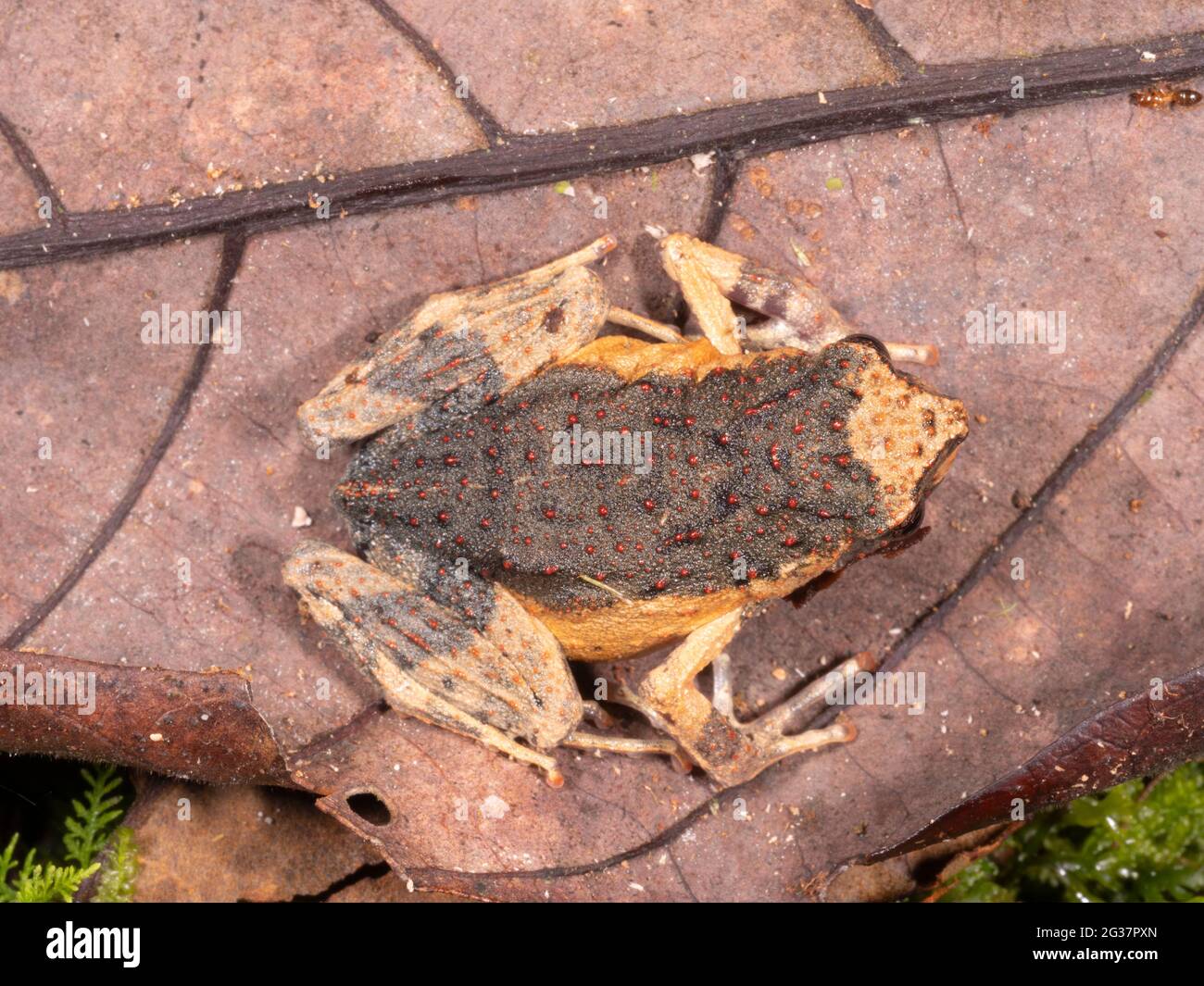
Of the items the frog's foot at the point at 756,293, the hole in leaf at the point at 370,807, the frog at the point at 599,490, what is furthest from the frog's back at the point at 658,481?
the hole in leaf at the point at 370,807

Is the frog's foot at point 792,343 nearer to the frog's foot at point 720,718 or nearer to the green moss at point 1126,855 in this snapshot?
the frog's foot at point 720,718

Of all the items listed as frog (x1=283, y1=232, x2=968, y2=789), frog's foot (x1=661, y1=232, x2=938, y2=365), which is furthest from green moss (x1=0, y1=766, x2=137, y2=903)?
frog's foot (x1=661, y1=232, x2=938, y2=365)

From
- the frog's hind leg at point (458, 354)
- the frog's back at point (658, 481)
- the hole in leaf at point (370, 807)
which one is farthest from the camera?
the hole in leaf at point (370, 807)

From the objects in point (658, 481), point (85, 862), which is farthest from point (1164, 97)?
point (85, 862)

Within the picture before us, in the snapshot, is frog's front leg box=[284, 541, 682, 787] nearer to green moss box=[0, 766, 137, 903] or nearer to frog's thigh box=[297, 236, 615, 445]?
frog's thigh box=[297, 236, 615, 445]

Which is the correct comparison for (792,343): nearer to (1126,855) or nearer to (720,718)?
(720,718)

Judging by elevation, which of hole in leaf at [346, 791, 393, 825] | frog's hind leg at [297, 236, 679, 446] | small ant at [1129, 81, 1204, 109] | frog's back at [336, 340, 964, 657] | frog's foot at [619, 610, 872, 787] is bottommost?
hole in leaf at [346, 791, 393, 825]
